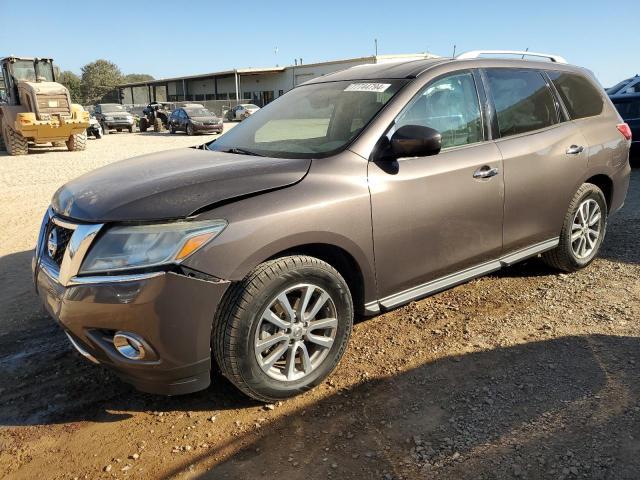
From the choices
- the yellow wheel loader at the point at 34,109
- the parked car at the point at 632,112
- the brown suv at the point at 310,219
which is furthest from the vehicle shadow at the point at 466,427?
the yellow wheel loader at the point at 34,109

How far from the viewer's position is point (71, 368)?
327cm

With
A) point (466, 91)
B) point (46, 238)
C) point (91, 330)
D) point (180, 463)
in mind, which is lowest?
point (180, 463)

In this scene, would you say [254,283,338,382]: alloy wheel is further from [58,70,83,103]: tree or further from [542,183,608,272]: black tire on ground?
[58,70,83,103]: tree

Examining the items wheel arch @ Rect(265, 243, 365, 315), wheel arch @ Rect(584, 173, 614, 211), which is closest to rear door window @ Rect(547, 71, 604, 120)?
wheel arch @ Rect(584, 173, 614, 211)

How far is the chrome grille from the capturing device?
56.3 feet

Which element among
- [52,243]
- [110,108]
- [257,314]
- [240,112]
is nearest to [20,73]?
[110,108]

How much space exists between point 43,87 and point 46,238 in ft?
57.4

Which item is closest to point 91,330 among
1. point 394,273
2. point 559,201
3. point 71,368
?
point 71,368

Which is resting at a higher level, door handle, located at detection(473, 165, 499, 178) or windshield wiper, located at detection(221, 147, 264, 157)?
windshield wiper, located at detection(221, 147, 264, 157)

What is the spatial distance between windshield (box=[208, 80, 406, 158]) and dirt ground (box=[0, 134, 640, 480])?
138 cm

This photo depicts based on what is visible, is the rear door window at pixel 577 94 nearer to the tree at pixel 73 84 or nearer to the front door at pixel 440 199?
the front door at pixel 440 199

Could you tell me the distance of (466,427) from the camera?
8.44 feet

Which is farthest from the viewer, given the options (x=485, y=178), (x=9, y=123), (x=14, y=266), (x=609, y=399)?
(x=9, y=123)

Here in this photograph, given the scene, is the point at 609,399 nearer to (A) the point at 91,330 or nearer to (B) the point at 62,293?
(A) the point at 91,330
